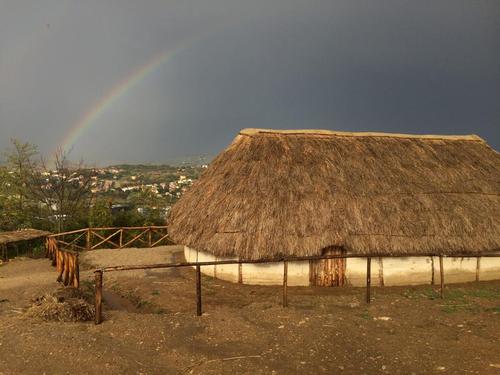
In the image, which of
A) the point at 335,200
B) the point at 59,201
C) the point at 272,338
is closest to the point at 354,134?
the point at 335,200

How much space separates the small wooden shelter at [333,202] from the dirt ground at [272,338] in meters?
1.94

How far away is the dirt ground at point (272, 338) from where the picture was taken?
21.4ft

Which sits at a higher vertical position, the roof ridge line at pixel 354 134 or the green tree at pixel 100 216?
the roof ridge line at pixel 354 134

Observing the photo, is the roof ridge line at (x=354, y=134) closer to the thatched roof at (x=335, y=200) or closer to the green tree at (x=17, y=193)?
the thatched roof at (x=335, y=200)

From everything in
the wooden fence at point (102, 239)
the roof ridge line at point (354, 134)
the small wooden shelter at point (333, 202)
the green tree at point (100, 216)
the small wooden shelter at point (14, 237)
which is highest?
the roof ridge line at point (354, 134)

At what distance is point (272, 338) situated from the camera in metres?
7.75

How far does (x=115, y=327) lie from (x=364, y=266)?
8.13 metres

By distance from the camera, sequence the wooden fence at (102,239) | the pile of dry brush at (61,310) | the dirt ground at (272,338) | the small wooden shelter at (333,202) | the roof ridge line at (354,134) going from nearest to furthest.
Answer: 1. the dirt ground at (272,338)
2. the pile of dry brush at (61,310)
3. the small wooden shelter at (333,202)
4. the roof ridge line at (354,134)
5. the wooden fence at (102,239)

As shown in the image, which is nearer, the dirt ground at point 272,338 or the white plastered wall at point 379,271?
the dirt ground at point 272,338

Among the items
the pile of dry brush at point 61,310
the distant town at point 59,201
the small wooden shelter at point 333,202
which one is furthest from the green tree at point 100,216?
the pile of dry brush at point 61,310

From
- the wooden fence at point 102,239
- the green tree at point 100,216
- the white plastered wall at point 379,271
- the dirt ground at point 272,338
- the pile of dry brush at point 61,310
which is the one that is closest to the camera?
the dirt ground at point 272,338

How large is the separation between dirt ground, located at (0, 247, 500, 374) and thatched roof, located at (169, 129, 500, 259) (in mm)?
1912

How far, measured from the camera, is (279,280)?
1309 cm

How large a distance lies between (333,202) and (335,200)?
129 mm
